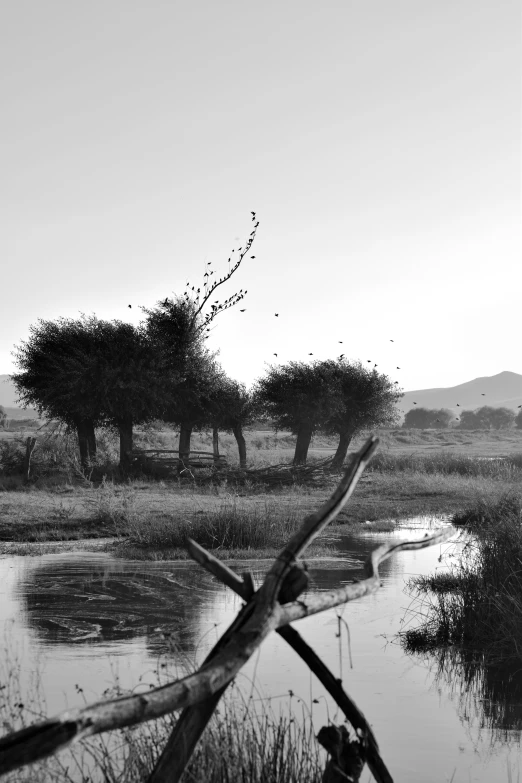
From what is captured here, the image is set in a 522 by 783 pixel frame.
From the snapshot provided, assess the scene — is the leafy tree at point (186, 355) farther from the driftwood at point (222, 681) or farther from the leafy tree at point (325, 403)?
the driftwood at point (222, 681)

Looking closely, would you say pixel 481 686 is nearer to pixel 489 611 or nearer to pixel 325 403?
pixel 489 611

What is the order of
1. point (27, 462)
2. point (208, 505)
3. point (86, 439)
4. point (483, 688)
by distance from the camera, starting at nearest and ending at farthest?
point (483, 688)
point (208, 505)
point (27, 462)
point (86, 439)

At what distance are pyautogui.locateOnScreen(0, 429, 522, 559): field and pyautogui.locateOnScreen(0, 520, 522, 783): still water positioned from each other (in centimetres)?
206

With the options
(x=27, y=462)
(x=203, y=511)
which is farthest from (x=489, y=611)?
(x=27, y=462)

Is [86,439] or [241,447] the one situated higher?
[86,439]

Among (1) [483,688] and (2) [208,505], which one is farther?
(2) [208,505]

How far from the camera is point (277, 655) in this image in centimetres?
1085

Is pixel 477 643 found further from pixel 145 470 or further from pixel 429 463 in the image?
pixel 429 463

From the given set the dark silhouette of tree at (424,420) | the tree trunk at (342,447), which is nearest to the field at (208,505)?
the tree trunk at (342,447)

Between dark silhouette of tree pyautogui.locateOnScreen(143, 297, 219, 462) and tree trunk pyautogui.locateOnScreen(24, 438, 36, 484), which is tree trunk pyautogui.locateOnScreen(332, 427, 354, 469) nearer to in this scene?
dark silhouette of tree pyautogui.locateOnScreen(143, 297, 219, 462)

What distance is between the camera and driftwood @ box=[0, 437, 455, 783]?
2922 mm

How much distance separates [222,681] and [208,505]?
22.0 metres

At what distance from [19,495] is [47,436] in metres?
11.3

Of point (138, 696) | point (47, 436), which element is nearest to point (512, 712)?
point (138, 696)
